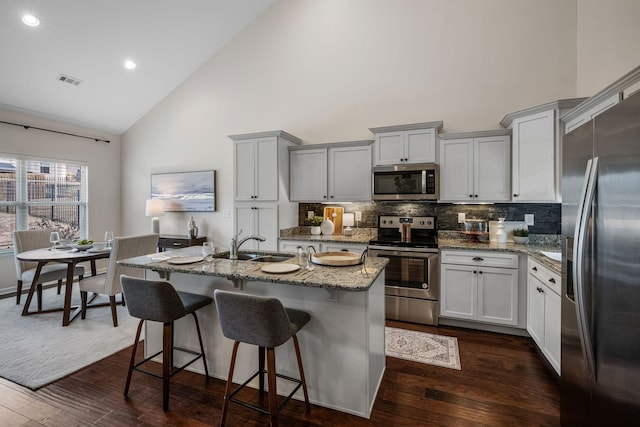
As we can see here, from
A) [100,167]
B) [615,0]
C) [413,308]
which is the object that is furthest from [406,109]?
[100,167]

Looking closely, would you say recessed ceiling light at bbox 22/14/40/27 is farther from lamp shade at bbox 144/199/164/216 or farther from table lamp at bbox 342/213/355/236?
table lamp at bbox 342/213/355/236

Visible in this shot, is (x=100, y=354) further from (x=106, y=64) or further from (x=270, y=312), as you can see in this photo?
(x=106, y=64)

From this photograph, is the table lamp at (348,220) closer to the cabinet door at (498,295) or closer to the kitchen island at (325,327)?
the cabinet door at (498,295)

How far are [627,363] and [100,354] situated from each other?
11.7 ft

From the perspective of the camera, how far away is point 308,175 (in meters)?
4.28

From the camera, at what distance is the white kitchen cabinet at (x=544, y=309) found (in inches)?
90.8

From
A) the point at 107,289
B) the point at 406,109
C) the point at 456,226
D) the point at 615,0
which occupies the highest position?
the point at 615,0

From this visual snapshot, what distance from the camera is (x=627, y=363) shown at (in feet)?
3.68

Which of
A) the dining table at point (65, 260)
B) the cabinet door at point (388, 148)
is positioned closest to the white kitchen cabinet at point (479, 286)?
the cabinet door at point (388, 148)

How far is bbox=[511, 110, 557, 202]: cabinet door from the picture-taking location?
2941mm

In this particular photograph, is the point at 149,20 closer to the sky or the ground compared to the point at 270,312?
closer to the sky

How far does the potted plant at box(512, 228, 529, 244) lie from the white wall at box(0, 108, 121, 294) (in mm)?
6732

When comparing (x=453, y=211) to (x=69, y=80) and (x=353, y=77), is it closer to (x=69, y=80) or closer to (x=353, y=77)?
(x=353, y=77)

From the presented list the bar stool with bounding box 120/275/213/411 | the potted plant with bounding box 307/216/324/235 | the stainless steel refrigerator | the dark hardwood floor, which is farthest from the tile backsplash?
the bar stool with bounding box 120/275/213/411
